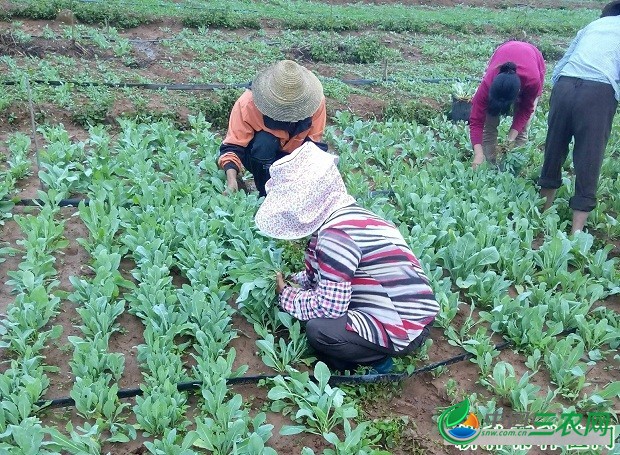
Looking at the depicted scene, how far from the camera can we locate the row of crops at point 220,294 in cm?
276

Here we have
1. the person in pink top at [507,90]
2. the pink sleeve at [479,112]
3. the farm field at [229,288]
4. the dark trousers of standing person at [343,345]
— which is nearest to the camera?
the farm field at [229,288]

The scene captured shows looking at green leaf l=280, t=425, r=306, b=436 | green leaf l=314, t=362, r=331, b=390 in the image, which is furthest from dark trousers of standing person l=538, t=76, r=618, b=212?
green leaf l=280, t=425, r=306, b=436

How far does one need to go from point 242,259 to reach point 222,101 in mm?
3320

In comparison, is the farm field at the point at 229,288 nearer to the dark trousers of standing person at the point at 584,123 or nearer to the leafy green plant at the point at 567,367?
the leafy green plant at the point at 567,367

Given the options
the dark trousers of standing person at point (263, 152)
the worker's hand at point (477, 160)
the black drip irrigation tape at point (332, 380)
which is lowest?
the black drip irrigation tape at point (332, 380)

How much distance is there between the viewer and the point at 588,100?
4.38 metres

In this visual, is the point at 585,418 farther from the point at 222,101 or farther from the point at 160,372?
the point at 222,101

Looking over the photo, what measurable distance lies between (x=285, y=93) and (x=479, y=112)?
1898 millimetres

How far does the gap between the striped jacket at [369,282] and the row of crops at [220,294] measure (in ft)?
0.98

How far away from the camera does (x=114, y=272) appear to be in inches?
141

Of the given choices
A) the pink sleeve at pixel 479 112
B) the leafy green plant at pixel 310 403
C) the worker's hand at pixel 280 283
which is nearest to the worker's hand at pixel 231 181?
the worker's hand at pixel 280 283

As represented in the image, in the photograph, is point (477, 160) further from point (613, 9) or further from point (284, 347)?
point (284, 347)

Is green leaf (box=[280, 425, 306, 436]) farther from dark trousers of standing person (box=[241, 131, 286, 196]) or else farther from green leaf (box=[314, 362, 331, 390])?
dark trousers of standing person (box=[241, 131, 286, 196])

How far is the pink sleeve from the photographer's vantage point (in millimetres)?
5176
